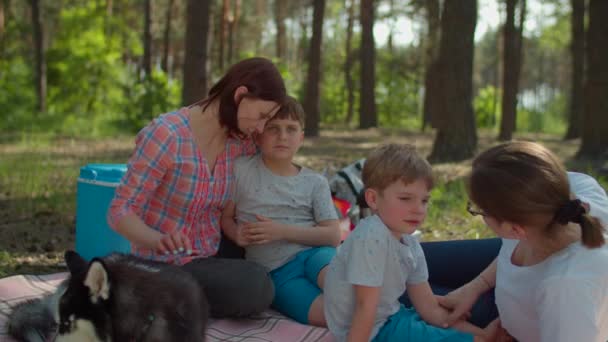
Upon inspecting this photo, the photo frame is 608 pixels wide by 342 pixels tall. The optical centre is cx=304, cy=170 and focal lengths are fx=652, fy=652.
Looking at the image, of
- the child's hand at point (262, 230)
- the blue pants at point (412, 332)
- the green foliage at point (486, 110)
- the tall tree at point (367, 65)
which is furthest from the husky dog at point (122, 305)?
the green foliage at point (486, 110)

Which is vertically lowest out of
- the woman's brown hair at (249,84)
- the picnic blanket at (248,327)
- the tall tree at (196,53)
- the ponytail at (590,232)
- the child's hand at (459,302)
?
the picnic blanket at (248,327)

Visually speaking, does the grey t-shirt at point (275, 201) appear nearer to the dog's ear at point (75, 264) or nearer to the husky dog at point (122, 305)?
the husky dog at point (122, 305)

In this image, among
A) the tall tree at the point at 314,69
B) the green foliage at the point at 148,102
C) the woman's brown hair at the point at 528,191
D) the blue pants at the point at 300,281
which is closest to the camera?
the woman's brown hair at the point at 528,191

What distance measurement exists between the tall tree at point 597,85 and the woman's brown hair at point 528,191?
356 inches

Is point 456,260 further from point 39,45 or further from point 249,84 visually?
point 39,45

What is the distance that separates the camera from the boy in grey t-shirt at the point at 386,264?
273 cm

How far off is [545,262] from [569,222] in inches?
6.8

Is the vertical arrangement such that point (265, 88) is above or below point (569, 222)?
above

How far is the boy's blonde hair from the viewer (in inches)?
112

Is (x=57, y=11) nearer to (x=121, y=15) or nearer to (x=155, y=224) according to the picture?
(x=121, y=15)

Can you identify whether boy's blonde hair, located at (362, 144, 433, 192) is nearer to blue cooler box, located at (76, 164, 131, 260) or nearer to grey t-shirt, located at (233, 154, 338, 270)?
grey t-shirt, located at (233, 154, 338, 270)

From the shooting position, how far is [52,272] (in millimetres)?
4465

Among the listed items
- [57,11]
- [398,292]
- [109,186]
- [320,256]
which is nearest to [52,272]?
[109,186]

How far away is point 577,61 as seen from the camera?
16.9m
